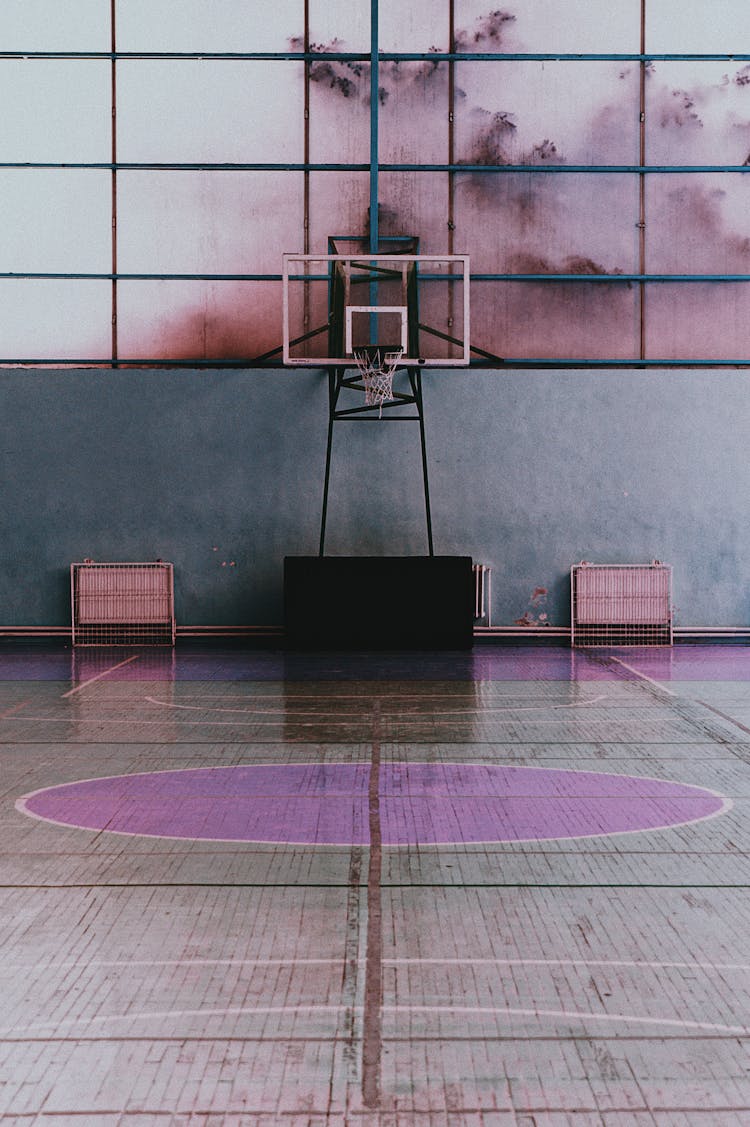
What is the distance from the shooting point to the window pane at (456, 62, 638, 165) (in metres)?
16.7

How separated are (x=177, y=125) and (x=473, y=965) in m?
15.1

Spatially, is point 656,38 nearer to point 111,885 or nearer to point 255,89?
point 255,89

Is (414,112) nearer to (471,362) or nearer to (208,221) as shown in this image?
(208,221)

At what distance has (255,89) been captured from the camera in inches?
653

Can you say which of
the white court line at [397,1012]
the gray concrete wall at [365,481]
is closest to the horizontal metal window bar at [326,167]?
the gray concrete wall at [365,481]

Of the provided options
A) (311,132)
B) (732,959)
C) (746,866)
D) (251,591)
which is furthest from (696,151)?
(732,959)

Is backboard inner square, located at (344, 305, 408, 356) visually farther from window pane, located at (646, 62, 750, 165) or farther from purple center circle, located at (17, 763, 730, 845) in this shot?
purple center circle, located at (17, 763, 730, 845)

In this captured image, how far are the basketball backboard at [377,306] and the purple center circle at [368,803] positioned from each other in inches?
350

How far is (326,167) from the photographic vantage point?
16547mm

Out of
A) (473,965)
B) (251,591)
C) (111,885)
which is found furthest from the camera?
(251,591)

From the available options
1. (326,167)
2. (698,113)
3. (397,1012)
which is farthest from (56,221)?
(397,1012)

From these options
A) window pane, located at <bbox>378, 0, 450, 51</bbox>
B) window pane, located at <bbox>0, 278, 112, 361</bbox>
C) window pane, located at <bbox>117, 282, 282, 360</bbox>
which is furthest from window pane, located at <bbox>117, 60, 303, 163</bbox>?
window pane, located at <bbox>0, 278, 112, 361</bbox>

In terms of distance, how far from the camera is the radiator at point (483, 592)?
15.8 meters

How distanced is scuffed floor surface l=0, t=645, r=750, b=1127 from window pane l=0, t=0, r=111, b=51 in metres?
11.3
